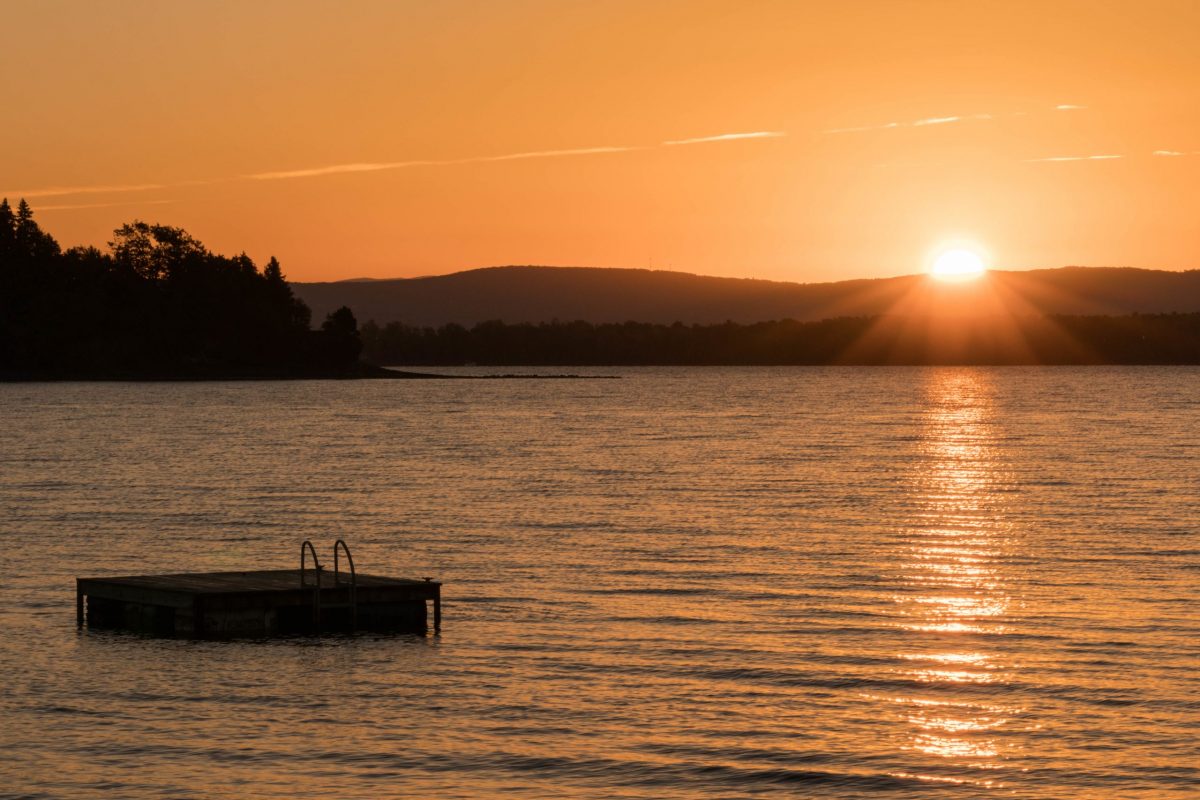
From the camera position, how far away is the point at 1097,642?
101ft

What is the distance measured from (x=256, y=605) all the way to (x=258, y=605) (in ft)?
0.13

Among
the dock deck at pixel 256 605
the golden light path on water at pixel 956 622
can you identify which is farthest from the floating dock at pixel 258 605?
the golden light path on water at pixel 956 622

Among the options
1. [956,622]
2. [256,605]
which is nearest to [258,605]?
[256,605]

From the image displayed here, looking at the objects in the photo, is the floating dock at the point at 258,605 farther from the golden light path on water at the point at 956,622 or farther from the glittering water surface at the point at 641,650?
the golden light path on water at the point at 956,622

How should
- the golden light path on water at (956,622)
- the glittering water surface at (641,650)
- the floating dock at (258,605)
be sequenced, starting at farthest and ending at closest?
1. the floating dock at (258,605)
2. the golden light path on water at (956,622)
3. the glittering water surface at (641,650)

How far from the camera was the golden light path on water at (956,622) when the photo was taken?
77.8ft

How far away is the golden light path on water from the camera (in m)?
23.7

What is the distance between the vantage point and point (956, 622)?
3400 cm

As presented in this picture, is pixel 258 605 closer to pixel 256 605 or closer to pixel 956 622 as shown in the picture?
pixel 256 605

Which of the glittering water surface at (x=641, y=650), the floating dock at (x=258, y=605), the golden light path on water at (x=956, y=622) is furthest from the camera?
the floating dock at (x=258, y=605)

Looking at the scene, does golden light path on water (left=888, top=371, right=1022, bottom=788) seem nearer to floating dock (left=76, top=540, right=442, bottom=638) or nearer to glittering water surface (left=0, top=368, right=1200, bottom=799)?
glittering water surface (left=0, top=368, right=1200, bottom=799)

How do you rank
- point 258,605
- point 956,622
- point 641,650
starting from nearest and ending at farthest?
point 641,650 → point 258,605 → point 956,622

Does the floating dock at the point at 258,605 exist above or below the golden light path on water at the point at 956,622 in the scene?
above

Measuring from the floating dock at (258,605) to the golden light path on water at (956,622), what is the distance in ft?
33.6
